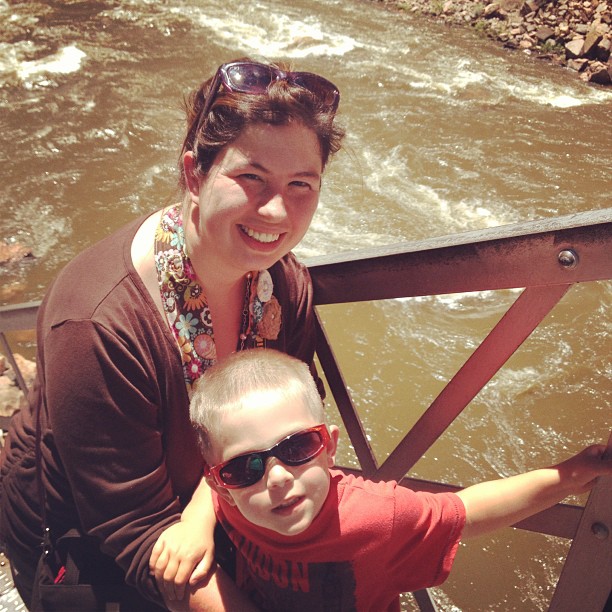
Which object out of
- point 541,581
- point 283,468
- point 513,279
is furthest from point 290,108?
point 541,581

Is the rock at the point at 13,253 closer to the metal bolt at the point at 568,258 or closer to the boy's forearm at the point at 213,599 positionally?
the boy's forearm at the point at 213,599

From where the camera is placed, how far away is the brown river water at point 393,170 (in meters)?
3.73

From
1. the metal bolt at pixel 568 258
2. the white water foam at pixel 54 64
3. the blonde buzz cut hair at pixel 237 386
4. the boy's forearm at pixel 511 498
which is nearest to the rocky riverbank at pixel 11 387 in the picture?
the blonde buzz cut hair at pixel 237 386

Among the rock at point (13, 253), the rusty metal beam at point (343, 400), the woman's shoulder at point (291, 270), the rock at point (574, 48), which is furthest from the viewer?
the rock at point (574, 48)

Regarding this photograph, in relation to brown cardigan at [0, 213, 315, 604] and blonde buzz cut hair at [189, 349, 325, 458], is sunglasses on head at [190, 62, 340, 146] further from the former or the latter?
blonde buzz cut hair at [189, 349, 325, 458]

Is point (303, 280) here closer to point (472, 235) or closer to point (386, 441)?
point (472, 235)

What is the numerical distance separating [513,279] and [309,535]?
628mm

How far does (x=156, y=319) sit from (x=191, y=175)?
31cm

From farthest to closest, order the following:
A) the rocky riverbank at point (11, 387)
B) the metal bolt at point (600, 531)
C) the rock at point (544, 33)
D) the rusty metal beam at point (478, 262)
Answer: the rock at point (544, 33) < the rocky riverbank at point (11, 387) < the metal bolt at point (600, 531) < the rusty metal beam at point (478, 262)

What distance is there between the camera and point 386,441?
3.70 meters

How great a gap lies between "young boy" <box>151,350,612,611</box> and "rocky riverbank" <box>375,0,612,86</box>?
8552mm

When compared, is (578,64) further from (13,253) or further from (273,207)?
(273,207)

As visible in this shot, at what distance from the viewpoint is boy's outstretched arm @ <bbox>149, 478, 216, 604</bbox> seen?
4.25 ft

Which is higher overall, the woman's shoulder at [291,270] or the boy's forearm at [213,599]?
the woman's shoulder at [291,270]
